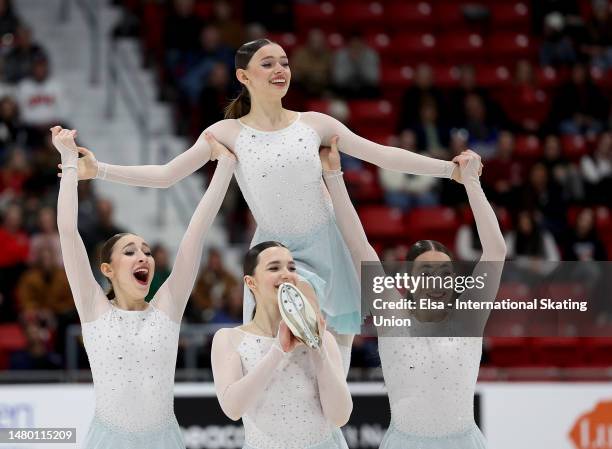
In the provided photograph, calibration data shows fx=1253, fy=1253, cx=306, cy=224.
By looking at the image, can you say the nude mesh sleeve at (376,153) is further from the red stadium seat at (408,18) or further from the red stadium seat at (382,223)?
the red stadium seat at (408,18)

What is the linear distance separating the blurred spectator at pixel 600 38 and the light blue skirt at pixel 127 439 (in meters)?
8.80

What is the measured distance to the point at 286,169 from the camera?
5.00m

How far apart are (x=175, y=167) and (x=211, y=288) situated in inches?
172

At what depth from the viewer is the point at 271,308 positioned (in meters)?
4.51

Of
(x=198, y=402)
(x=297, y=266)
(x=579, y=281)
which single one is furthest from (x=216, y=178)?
(x=198, y=402)

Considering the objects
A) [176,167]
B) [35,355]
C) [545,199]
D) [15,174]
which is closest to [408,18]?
[545,199]

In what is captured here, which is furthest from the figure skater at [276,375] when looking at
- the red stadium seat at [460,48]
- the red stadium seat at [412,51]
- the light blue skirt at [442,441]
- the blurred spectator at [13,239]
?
the red stadium seat at [460,48]

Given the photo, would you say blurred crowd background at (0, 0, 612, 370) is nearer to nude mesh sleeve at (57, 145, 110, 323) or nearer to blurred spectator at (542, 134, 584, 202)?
blurred spectator at (542, 134, 584, 202)

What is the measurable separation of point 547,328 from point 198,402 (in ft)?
6.96

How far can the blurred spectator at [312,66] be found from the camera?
462 inches

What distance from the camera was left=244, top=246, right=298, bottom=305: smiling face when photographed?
14.6 ft

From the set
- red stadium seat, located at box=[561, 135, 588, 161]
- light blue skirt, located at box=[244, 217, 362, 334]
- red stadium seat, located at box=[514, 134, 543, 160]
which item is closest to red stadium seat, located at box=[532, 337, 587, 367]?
red stadium seat, located at box=[514, 134, 543, 160]

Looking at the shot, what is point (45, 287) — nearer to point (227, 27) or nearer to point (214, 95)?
point (214, 95)

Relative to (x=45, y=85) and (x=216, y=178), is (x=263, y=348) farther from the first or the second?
(x=45, y=85)
